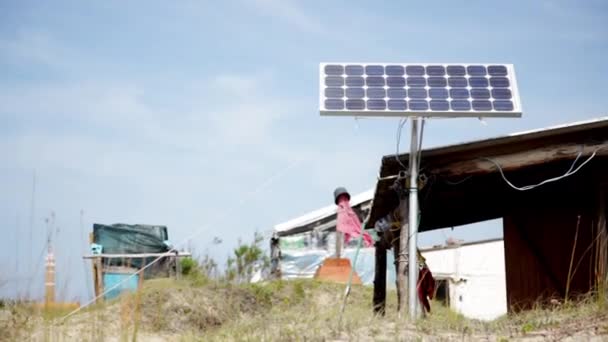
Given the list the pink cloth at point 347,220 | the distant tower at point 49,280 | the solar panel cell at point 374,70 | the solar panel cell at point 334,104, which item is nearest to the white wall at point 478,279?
the pink cloth at point 347,220

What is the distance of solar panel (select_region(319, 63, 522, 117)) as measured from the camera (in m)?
10.1

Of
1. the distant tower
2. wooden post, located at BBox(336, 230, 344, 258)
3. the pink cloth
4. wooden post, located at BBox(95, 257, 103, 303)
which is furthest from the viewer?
wooden post, located at BBox(336, 230, 344, 258)

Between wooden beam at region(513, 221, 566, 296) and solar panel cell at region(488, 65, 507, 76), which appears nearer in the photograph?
solar panel cell at region(488, 65, 507, 76)

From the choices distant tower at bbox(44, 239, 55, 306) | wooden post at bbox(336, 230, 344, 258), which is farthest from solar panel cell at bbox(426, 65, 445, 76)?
wooden post at bbox(336, 230, 344, 258)

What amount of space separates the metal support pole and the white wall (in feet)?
47.2

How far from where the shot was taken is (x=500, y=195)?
40.3ft

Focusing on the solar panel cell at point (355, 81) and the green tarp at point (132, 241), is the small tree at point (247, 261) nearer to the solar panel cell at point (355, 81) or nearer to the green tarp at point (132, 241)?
the green tarp at point (132, 241)

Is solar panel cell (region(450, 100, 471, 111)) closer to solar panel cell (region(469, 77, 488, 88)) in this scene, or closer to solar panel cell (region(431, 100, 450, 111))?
solar panel cell (region(431, 100, 450, 111))

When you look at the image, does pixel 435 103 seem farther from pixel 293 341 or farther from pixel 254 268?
pixel 254 268

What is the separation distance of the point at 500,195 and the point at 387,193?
1.84 meters

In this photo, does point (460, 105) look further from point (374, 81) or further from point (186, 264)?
point (186, 264)

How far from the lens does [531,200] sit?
1284 centimetres

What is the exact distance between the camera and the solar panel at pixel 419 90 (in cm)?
1012

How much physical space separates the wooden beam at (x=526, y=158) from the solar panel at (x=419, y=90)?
0.53 m
